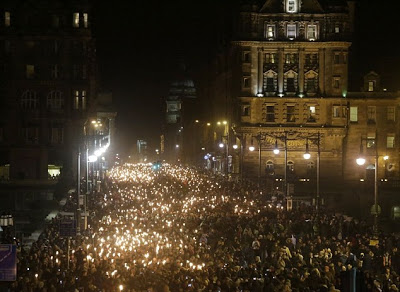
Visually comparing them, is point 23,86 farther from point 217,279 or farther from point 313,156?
point 217,279

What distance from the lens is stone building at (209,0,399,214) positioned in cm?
8550

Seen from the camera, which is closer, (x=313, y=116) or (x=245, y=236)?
(x=245, y=236)

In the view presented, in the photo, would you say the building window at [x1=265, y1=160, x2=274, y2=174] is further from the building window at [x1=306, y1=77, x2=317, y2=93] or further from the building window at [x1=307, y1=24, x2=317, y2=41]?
the building window at [x1=307, y1=24, x2=317, y2=41]

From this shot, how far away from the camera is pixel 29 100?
84.4 metres

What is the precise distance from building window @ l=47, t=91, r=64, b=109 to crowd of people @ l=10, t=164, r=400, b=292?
3423cm

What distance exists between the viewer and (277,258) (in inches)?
1171

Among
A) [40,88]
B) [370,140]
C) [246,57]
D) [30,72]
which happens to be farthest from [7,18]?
[370,140]

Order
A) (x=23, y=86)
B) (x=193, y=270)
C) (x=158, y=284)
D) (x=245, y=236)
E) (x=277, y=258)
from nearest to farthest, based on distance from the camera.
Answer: (x=158, y=284) < (x=193, y=270) < (x=277, y=258) < (x=245, y=236) < (x=23, y=86)

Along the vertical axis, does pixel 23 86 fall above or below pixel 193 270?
above

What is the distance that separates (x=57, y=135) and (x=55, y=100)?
354 cm

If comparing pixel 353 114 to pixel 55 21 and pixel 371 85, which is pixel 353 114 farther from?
pixel 55 21

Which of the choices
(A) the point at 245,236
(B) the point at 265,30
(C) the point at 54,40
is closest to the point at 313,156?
(B) the point at 265,30

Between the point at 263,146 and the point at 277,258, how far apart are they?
58.0 meters

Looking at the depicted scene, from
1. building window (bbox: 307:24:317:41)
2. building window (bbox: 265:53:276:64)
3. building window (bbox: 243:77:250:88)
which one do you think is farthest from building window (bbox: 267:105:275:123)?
building window (bbox: 307:24:317:41)
